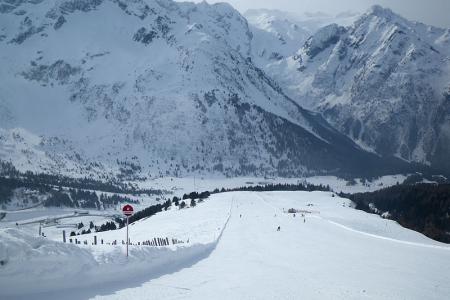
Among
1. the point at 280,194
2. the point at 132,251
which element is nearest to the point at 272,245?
the point at 132,251

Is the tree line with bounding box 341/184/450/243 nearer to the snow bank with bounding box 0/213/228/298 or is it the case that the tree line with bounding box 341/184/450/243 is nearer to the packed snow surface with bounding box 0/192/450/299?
the packed snow surface with bounding box 0/192/450/299

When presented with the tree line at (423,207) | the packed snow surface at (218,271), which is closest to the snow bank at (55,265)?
the packed snow surface at (218,271)

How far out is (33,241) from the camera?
2080 centimetres

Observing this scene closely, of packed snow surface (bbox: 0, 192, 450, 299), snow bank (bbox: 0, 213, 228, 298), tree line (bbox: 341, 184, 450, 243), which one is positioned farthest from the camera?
tree line (bbox: 341, 184, 450, 243)

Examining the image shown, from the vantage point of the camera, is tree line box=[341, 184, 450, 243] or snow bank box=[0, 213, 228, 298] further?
tree line box=[341, 184, 450, 243]

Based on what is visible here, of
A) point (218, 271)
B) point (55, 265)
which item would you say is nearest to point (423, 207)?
point (218, 271)

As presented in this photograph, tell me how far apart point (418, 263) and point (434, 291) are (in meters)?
9.65

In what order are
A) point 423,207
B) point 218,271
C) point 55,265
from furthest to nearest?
point 423,207 < point 218,271 < point 55,265

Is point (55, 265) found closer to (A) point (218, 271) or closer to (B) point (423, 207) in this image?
(A) point (218, 271)

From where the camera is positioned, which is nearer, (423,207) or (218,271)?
(218,271)

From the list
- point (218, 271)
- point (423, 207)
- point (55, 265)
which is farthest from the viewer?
point (423, 207)

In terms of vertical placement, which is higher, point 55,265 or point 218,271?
point 55,265

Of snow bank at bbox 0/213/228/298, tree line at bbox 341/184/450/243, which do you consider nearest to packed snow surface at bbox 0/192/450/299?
snow bank at bbox 0/213/228/298

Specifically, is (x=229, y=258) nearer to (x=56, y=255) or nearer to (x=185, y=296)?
(x=185, y=296)
